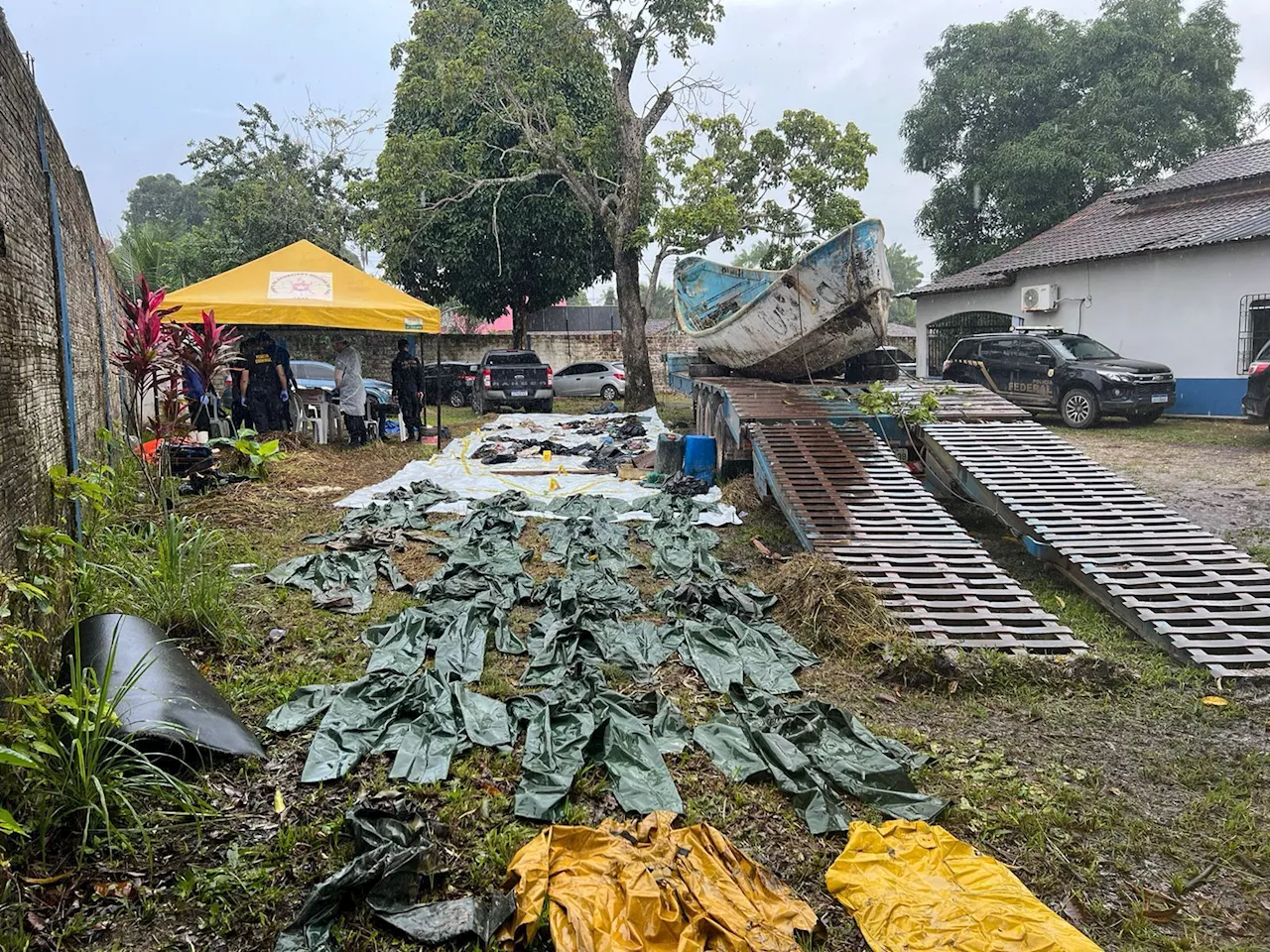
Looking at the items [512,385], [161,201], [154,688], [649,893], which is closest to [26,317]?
[154,688]

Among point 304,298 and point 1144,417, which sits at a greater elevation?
point 304,298

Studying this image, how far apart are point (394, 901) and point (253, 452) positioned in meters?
7.19

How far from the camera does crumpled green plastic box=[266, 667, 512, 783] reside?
10.3 feet

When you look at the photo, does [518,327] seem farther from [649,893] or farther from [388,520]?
[649,893]

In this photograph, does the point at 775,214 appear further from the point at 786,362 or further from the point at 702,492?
the point at 702,492

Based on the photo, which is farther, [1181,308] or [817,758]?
[1181,308]

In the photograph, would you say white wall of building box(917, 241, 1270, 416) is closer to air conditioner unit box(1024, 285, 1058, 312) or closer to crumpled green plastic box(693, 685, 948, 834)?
air conditioner unit box(1024, 285, 1058, 312)

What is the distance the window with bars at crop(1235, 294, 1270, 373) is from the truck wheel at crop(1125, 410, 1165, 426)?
5.48ft

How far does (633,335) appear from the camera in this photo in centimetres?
1855

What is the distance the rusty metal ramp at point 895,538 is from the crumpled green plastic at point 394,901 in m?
3.03

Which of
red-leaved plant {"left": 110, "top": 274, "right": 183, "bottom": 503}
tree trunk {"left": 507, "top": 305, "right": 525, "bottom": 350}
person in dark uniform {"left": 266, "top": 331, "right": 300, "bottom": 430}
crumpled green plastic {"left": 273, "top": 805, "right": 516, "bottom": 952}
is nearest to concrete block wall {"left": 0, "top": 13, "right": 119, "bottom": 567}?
red-leaved plant {"left": 110, "top": 274, "right": 183, "bottom": 503}

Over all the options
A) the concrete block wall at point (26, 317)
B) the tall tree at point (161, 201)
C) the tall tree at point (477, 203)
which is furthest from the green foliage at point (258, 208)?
the tall tree at point (161, 201)

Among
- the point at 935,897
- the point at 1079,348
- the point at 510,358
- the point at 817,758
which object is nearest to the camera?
the point at 935,897

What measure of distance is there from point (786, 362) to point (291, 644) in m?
6.88
